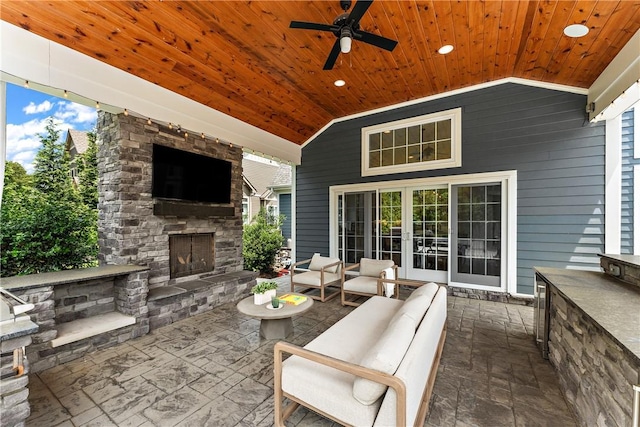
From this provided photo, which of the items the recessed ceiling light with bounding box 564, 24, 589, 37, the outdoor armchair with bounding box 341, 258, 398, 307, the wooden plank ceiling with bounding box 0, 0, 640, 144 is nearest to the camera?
the wooden plank ceiling with bounding box 0, 0, 640, 144

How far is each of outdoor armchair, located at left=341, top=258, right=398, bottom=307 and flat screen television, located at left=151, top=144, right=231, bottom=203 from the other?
2.88 metres

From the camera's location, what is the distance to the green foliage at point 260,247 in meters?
6.85

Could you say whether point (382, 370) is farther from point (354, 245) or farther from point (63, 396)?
point (354, 245)

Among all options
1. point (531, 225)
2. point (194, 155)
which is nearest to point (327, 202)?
point (194, 155)

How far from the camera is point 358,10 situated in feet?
7.79

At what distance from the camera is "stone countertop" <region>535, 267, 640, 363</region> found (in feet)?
4.33

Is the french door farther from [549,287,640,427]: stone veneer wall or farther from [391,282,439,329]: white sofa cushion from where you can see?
[391,282,439,329]: white sofa cushion

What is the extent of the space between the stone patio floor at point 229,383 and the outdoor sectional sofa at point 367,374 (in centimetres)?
31

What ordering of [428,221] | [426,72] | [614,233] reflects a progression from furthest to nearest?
1. [428,221]
2. [426,72]
3. [614,233]

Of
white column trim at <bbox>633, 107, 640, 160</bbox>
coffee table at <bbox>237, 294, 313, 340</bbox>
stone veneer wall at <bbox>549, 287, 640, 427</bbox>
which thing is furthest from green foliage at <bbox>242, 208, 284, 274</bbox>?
white column trim at <bbox>633, 107, 640, 160</bbox>

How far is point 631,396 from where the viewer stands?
130 cm

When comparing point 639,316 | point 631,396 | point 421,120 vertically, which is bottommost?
point 631,396

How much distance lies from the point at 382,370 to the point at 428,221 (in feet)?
14.7

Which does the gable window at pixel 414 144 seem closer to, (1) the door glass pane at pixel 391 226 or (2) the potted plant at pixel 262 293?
(1) the door glass pane at pixel 391 226
